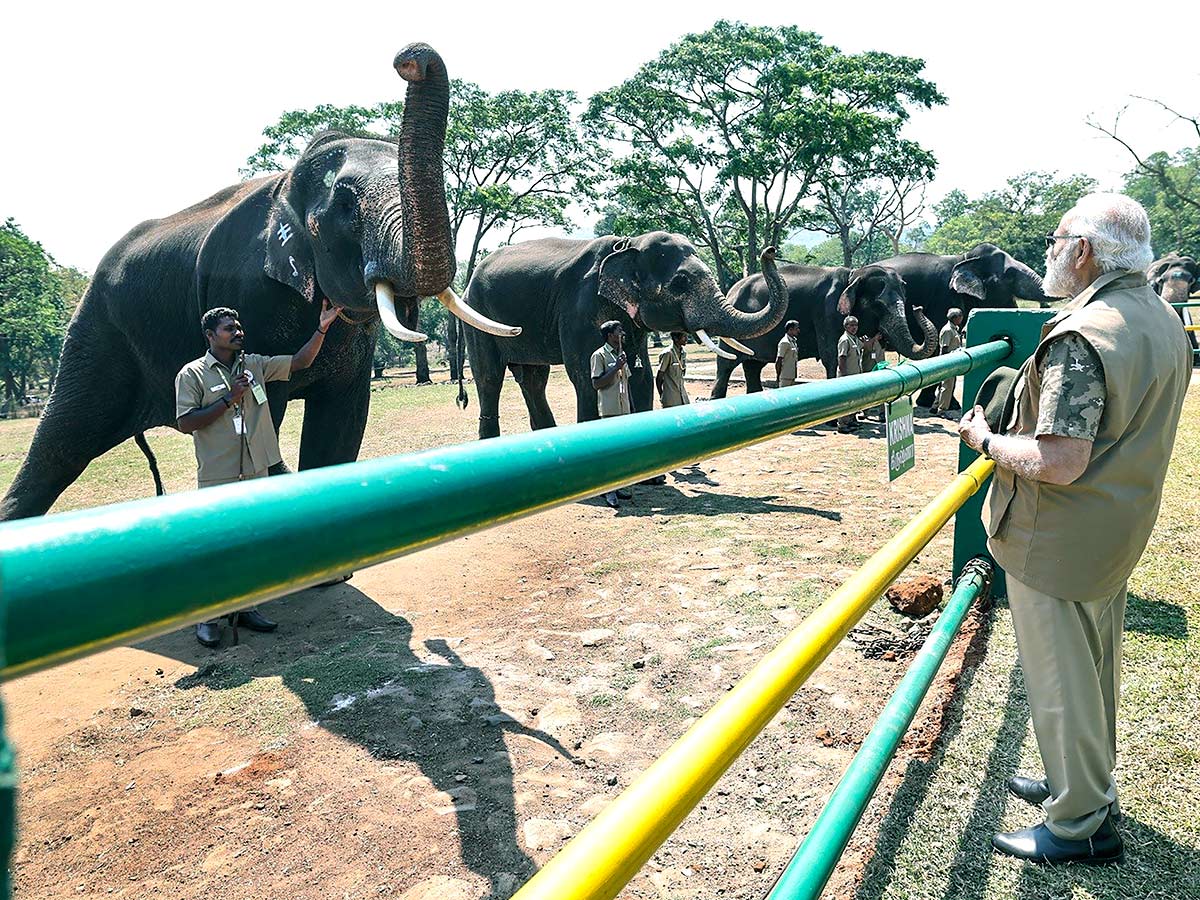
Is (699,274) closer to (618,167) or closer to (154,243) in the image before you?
(154,243)

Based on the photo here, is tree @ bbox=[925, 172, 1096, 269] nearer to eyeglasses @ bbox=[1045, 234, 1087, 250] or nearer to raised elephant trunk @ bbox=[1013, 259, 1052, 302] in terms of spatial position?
raised elephant trunk @ bbox=[1013, 259, 1052, 302]

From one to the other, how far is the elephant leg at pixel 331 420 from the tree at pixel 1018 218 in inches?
1373

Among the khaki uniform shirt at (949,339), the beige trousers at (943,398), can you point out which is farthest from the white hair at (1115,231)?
the khaki uniform shirt at (949,339)

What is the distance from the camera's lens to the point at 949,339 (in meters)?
13.1

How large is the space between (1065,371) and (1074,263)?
16.1 inches

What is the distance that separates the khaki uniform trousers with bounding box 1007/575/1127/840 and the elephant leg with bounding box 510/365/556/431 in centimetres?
742

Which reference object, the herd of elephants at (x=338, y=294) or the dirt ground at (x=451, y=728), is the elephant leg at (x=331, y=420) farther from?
the dirt ground at (x=451, y=728)

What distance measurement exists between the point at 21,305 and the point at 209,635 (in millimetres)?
39030

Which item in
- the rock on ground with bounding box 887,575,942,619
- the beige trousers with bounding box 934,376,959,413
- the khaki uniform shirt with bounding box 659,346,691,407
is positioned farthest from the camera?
the beige trousers with bounding box 934,376,959,413

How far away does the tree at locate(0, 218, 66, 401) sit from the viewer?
3506 cm

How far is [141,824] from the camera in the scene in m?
3.02

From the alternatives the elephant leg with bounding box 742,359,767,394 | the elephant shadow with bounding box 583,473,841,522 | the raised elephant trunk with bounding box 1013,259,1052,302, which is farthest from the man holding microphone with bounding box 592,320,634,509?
the raised elephant trunk with bounding box 1013,259,1052,302

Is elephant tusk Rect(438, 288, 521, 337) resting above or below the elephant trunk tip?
below

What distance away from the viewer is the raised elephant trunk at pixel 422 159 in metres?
3.98
